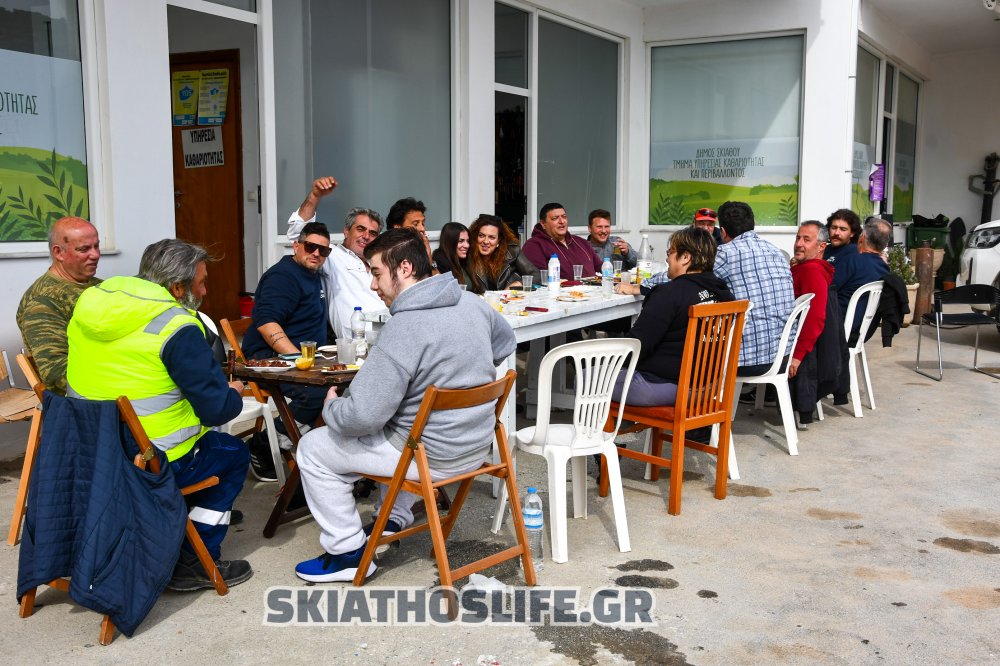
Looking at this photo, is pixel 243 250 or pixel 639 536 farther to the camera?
pixel 243 250

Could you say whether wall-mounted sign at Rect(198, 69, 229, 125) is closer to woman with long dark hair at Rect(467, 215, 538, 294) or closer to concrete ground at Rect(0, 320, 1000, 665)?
woman with long dark hair at Rect(467, 215, 538, 294)

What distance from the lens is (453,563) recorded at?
383 centimetres

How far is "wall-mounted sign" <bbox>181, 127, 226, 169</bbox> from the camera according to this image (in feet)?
25.0

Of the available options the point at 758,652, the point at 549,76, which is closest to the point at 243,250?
the point at 549,76

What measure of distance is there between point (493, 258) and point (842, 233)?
2.49 meters

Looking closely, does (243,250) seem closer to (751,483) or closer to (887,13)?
(751,483)

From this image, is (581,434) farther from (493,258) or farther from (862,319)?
(862,319)

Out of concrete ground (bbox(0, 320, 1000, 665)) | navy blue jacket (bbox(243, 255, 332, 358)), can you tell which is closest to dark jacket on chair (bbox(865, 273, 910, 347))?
concrete ground (bbox(0, 320, 1000, 665))

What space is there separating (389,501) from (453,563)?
0.61m

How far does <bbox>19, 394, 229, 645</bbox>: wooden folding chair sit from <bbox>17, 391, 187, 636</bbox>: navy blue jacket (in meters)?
0.03

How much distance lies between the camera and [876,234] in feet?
23.2

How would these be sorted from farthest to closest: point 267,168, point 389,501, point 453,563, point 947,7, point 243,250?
1. point 947,7
2. point 243,250
3. point 267,168
4. point 453,563
5. point 389,501

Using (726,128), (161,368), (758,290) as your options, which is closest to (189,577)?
(161,368)

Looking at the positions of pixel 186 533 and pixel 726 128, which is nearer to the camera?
pixel 186 533
